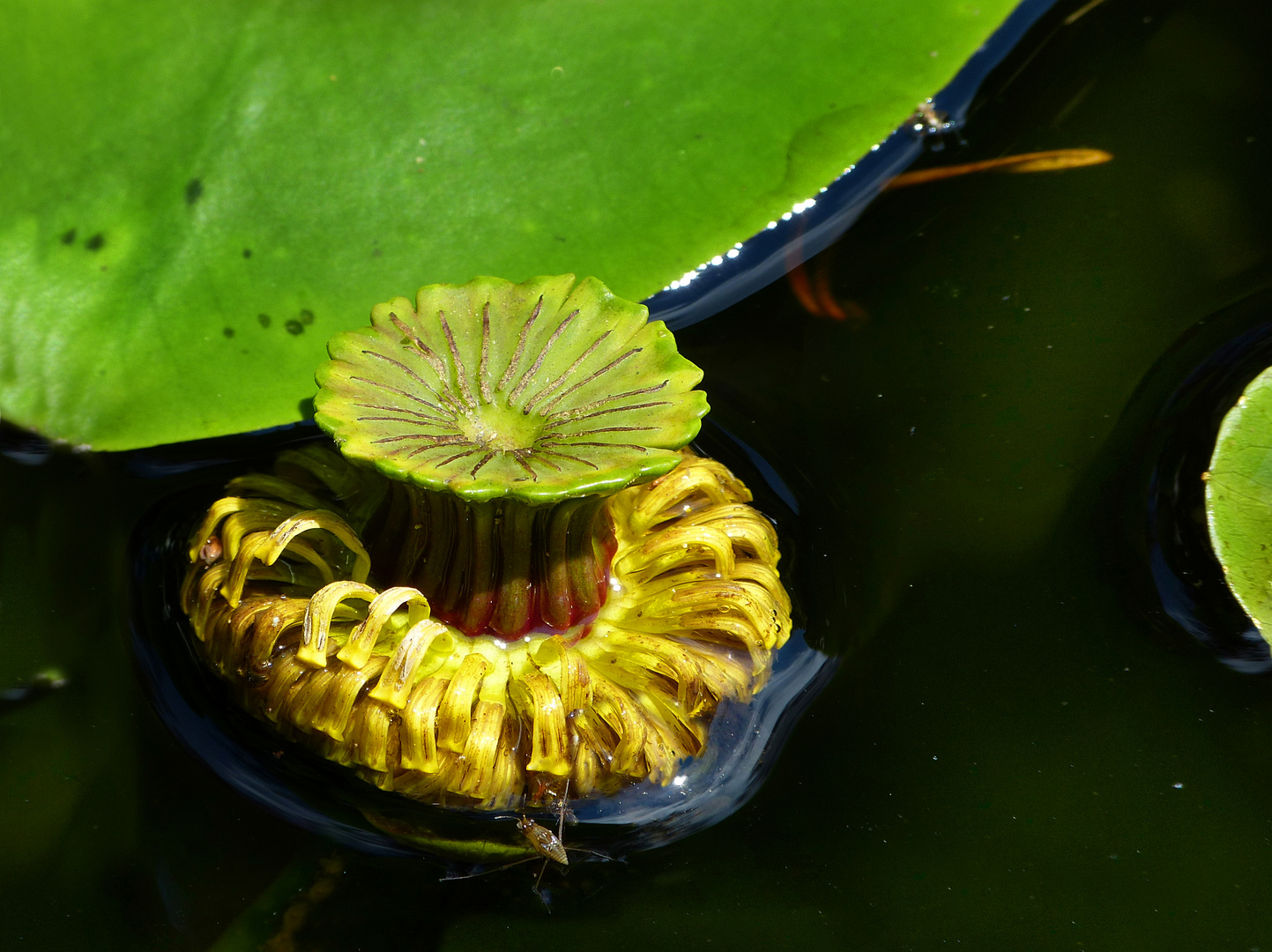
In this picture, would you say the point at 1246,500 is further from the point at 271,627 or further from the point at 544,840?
the point at 271,627

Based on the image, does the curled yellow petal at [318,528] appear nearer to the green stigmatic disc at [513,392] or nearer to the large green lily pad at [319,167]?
the green stigmatic disc at [513,392]

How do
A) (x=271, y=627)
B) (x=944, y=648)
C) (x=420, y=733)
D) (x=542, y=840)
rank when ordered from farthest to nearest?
(x=944, y=648) → (x=542, y=840) → (x=271, y=627) → (x=420, y=733)

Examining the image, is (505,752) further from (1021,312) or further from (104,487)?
(1021,312)

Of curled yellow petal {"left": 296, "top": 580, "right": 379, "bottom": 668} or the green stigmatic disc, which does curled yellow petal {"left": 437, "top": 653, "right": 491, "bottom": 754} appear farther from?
the green stigmatic disc

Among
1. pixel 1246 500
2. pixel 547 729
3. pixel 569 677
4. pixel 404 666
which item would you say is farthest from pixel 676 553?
pixel 1246 500

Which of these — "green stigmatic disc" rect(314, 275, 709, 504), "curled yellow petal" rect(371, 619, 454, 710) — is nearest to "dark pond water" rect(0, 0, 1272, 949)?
"curled yellow petal" rect(371, 619, 454, 710)

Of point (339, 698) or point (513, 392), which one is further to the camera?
point (513, 392)

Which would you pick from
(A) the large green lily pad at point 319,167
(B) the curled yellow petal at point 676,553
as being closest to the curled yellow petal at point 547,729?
(B) the curled yellow petal at point 676,553
